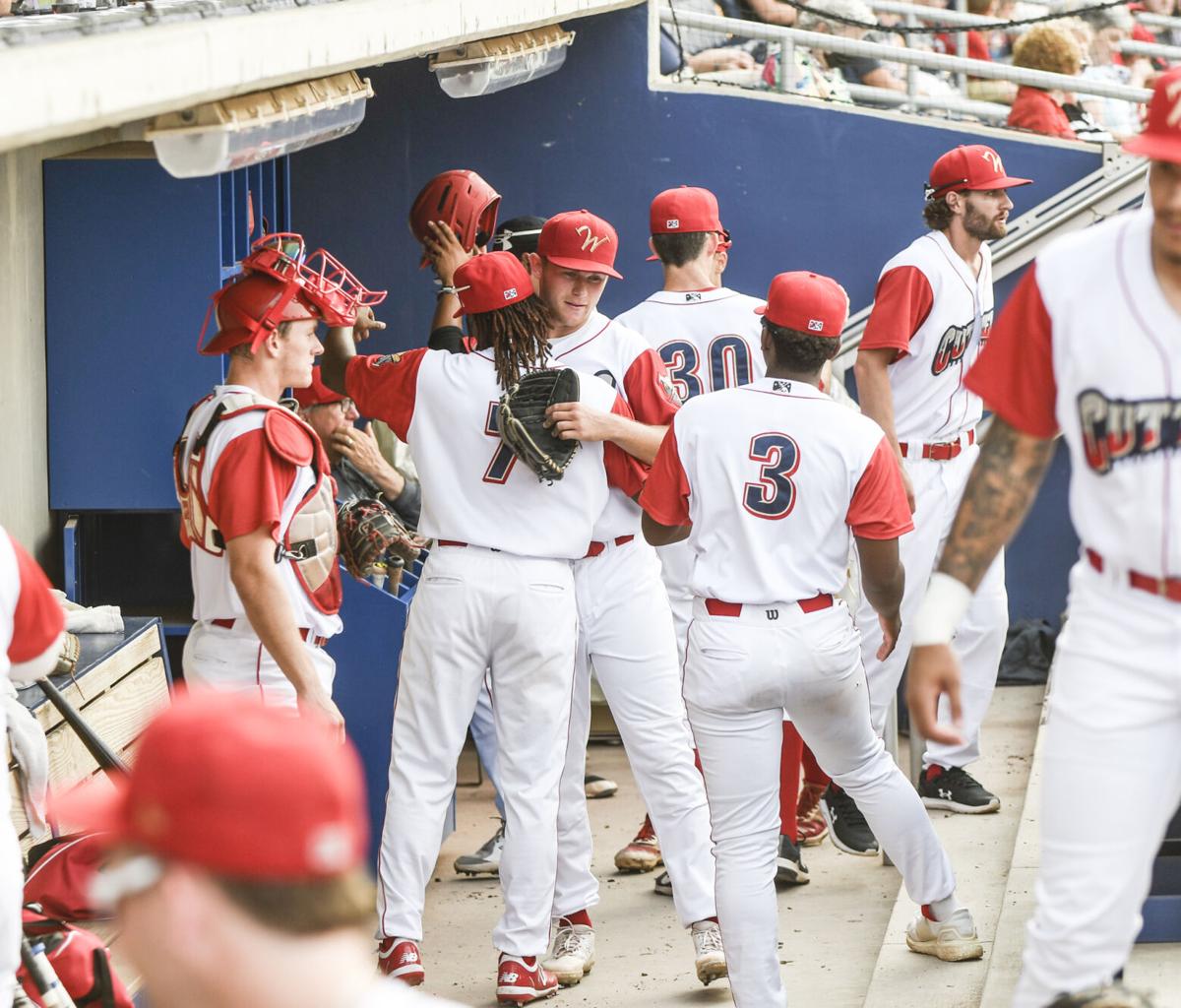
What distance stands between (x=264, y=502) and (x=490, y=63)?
8.38 ft

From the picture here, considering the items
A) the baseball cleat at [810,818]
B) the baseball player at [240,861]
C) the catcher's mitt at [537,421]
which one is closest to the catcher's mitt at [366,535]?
the catcher's mitt at [537,421]

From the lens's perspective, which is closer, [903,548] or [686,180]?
[903,548]

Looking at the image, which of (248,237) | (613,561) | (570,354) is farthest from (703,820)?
(248,237)

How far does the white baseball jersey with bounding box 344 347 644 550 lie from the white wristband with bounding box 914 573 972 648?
6.46 ft

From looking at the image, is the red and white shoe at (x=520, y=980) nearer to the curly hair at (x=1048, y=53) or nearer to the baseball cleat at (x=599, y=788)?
the baseball cleat at (x=599, y=788)

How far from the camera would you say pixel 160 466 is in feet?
17.8

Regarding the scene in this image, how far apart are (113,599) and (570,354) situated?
1.98 m

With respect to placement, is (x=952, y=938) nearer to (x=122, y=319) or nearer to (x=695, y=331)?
(x=695, y=331)

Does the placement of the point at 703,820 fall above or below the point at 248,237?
below

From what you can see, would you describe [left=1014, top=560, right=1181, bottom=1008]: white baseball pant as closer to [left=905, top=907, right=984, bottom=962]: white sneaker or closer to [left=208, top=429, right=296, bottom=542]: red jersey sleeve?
[left=208, top=429, right=296, bottom=542]: red jersey sleeve

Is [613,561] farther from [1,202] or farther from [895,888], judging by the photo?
[1,202]

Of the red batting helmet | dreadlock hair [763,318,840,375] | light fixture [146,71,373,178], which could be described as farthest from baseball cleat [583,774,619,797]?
light fixture [146,71,373,178]

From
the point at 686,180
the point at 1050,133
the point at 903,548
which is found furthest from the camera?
the point at 1050,133

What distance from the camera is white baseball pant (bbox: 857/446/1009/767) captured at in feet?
19.2
